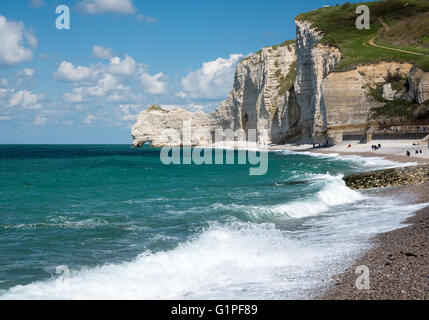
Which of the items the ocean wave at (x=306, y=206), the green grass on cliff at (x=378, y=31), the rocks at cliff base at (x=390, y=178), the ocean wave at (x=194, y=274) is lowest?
the ocean wave at (x=194, y=274)

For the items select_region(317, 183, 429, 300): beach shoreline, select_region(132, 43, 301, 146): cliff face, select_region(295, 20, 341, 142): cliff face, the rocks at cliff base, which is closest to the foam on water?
select_region(317, 183, 429, 300): beach shoreline

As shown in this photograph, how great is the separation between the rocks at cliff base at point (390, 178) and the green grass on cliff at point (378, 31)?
37.0 m

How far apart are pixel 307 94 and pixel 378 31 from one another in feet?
56.5

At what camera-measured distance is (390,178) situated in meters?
20.3

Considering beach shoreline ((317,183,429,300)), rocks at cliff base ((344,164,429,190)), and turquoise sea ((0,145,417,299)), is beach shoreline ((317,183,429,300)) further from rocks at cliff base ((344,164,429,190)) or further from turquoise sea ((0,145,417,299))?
rocks at cliff base ((344,164,429,190))

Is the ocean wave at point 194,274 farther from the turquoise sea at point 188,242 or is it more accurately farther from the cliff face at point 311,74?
the cliff face at point 311,74

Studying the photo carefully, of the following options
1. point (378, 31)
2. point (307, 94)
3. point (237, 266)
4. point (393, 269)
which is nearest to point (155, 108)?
point (307, 94)

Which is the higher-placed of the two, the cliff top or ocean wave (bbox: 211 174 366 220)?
the cliff top

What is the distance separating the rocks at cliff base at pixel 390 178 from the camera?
1930 centimetres

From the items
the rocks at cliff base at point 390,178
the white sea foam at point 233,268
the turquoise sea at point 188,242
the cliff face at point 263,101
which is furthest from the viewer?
the cliff face at point 263,101

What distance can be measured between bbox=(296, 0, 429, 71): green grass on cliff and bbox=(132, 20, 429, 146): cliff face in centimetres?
156

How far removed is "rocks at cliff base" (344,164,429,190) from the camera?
63.3 feet

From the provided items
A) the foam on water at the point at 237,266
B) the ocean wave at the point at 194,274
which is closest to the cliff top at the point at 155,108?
the foam on water at the point at 237,266
